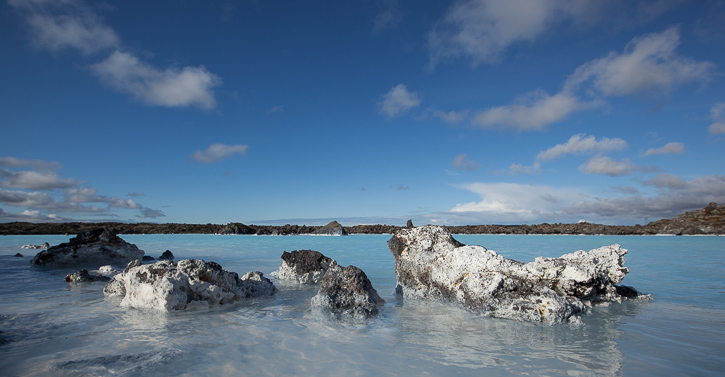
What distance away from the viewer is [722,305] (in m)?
6.68

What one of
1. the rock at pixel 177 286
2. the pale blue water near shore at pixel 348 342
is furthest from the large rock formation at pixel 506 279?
the rock at pixel 177 286

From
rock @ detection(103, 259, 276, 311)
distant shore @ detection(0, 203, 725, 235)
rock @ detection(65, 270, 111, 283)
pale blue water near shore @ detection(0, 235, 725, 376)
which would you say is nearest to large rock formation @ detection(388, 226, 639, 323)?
pale blue water near shore @ detection(0, 235, 725, 376)

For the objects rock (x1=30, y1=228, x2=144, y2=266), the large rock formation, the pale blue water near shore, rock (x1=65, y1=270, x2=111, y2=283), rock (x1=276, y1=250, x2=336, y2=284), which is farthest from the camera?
rock (x1=30, y1=228, x2=144, y2=266)

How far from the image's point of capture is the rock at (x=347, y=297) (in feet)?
19.0

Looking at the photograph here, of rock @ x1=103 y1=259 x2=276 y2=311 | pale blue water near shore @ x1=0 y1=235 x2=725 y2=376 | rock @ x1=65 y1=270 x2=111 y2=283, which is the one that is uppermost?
rock @ x1=103 y1=259 x2=276 y2=311

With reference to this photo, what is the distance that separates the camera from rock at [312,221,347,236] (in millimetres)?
57094

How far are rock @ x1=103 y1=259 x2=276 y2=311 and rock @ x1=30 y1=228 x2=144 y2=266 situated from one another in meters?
7.47

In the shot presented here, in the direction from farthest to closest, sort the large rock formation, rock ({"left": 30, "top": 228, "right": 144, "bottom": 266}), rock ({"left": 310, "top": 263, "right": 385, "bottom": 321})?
rock ({"left": 30, "top": 228, "right": 144, "bottom": 266}), rock ({"left": 310, "top": 263, "right": 385, "bottom": 321}), the large rock formation

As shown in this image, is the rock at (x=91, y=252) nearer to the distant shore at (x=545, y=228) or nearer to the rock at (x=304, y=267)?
the rock at (x=304, y=267)

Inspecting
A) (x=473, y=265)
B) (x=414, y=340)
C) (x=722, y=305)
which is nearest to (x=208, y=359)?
(x=414, y=340)

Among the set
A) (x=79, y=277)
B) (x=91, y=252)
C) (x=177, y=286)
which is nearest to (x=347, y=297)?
(x=177, y=286)

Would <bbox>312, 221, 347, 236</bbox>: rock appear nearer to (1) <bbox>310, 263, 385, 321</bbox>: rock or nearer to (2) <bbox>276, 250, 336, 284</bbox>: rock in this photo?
(2) <bbox>276, 250, 336, 284</bbox>: rock

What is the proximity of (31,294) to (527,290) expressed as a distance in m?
10.2

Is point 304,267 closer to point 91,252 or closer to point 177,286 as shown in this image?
point 177,286
